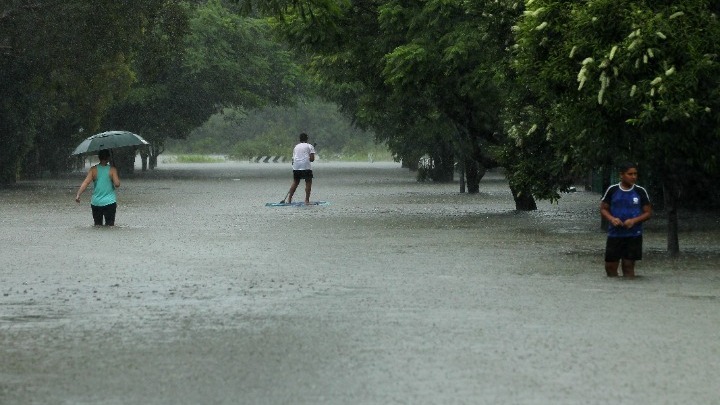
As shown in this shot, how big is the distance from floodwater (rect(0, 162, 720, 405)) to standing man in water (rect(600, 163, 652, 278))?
0.32m

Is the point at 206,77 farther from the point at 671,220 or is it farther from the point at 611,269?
the point at 611,269

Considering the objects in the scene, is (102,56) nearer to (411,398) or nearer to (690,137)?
(690,137)

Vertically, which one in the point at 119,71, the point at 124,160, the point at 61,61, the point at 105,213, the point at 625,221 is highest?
the point at 61,61

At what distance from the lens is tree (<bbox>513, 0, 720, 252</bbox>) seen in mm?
17797

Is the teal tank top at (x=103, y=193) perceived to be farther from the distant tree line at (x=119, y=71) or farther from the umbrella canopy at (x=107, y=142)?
the distant tree line at (x=119, y=71)

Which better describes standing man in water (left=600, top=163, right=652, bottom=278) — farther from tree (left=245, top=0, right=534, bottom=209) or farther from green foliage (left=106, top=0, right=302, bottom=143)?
green foliage (left=106, top=0, right=302, bottom=143)

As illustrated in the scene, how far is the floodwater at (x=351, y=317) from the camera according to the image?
9.21 meters

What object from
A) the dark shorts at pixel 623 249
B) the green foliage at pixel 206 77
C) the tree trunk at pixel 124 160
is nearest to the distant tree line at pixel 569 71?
the dark shorts at pixel 623 249

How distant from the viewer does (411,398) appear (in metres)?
8.73

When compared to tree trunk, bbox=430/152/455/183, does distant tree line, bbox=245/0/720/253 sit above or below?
above

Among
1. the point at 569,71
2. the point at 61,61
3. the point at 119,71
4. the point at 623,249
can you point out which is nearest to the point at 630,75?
the point at 569,71

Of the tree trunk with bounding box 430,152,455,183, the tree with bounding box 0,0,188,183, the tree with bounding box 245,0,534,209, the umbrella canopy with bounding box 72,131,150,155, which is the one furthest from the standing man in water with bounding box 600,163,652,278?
the tree trunk with bounding box 430,152,455,183

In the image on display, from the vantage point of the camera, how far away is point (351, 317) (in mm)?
12711

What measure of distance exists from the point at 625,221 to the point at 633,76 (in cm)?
242
